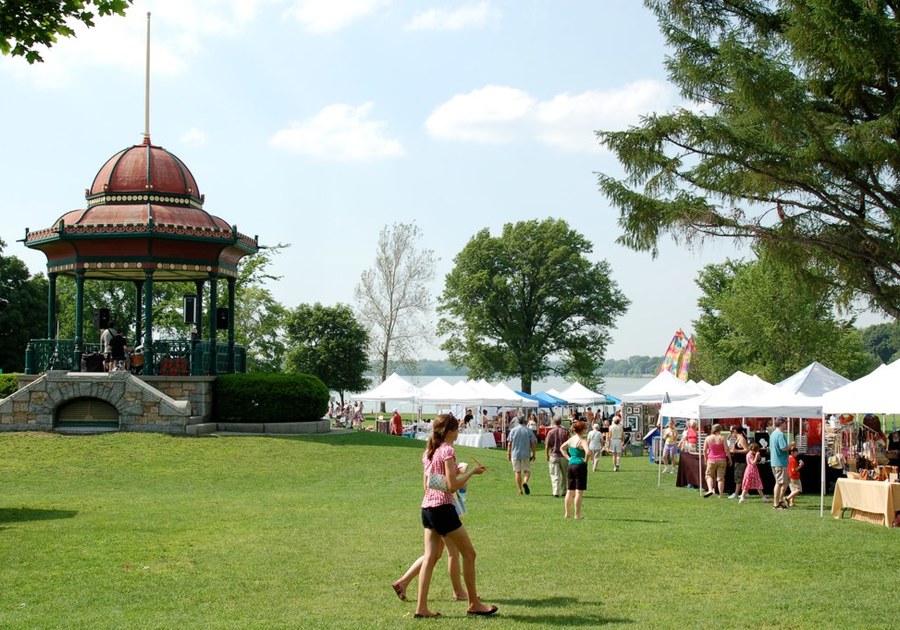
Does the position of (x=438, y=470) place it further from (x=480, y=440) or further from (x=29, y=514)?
(x=480, y=440)

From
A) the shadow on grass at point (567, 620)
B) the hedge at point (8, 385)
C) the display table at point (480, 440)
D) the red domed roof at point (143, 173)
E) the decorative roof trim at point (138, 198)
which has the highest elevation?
the red domed roof at point (143, 173)

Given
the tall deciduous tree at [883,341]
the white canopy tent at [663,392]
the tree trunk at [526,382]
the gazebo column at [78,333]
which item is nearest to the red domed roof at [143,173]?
the gazebo column at [78,333]

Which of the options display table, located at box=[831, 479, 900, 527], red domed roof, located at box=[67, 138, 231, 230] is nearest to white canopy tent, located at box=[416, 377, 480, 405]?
red domed roof, located at box=[67, 138, 231, 230]

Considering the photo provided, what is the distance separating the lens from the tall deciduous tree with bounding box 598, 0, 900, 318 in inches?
503

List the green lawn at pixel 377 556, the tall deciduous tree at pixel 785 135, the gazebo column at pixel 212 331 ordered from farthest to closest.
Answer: the gazebo column at pixel 212 331 → the tall deciduous tree at pixel 785 135 → the green lawn at pixel 377 556

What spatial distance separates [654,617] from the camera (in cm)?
827

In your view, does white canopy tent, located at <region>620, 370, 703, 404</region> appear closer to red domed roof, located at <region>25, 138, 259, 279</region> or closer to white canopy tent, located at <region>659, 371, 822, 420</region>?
white canopy tent, located at <region>659, 371, 822, 420</region>

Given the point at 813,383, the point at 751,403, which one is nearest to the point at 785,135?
the point at 751,403

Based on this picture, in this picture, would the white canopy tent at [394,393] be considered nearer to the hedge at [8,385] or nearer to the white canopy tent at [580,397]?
the white canopy tent at [580,397]

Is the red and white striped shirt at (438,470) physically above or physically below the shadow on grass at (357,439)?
above

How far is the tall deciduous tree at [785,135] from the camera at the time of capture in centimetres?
1277

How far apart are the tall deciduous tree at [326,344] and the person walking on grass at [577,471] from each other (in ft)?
129

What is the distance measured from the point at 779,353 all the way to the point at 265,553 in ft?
147

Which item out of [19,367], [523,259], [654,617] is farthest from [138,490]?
[523,259]
